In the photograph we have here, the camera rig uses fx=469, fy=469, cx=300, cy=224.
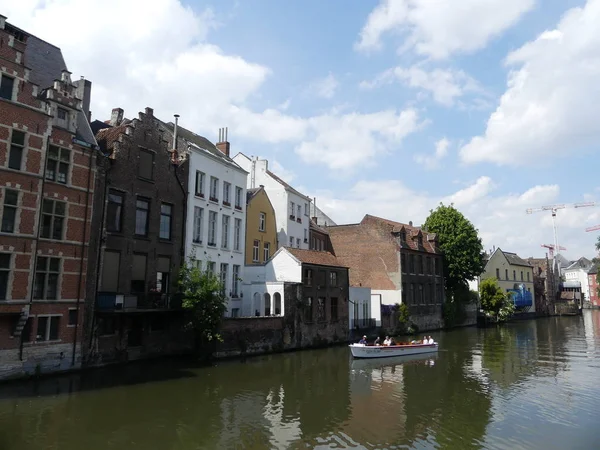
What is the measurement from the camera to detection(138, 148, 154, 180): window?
28.3 m

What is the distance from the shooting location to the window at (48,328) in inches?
875

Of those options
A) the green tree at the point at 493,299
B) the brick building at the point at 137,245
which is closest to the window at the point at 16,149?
the brick building at the point at 137,245

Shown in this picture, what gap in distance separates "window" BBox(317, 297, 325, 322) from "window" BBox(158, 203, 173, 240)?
1358cm

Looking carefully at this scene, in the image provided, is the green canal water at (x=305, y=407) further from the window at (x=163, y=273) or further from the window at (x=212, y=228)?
the window at (x=212, y=228)

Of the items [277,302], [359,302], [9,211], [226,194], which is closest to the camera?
[9,211]

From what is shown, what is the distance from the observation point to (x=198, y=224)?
107ft

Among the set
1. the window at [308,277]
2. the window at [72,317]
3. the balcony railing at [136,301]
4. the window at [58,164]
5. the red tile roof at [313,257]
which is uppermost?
the window at [58,164]

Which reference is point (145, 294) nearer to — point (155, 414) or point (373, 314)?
point (155, 414)

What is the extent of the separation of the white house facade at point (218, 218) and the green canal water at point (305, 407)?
746cm

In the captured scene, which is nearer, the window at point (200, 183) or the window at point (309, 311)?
the window at point (200, 183)

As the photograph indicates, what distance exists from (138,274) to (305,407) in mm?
14097

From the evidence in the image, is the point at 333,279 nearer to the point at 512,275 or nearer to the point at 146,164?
the point at 146,164

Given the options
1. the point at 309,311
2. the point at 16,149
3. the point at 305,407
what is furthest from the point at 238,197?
the point at 305,407

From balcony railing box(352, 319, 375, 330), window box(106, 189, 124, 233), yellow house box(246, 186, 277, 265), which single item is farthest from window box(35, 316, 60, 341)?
balcony railing box(352, 319, 375, 330)
